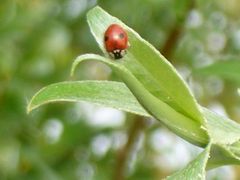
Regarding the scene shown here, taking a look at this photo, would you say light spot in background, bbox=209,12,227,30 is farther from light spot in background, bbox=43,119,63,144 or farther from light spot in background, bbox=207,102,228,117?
light spot in background, bbox=43,119,63,144

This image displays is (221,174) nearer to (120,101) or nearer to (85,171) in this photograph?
(85,171)

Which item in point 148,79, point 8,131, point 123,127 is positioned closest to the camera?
point 148,79

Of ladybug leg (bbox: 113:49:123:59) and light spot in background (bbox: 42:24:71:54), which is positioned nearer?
ladybug leg (bbox: 113:49:123:59)

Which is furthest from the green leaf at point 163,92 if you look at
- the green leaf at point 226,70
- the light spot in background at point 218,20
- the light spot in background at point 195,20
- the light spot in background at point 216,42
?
the light spot in background at point 216,42

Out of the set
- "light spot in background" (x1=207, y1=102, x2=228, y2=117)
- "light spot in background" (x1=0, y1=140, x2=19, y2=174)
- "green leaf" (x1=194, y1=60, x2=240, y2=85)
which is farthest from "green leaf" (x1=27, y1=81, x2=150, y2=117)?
"light spot in background" (x1=207, y1=102, x2=228, y2=117)

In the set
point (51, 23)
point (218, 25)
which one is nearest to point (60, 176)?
point (51, 23)

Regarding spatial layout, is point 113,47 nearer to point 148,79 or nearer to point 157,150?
point 148,79
